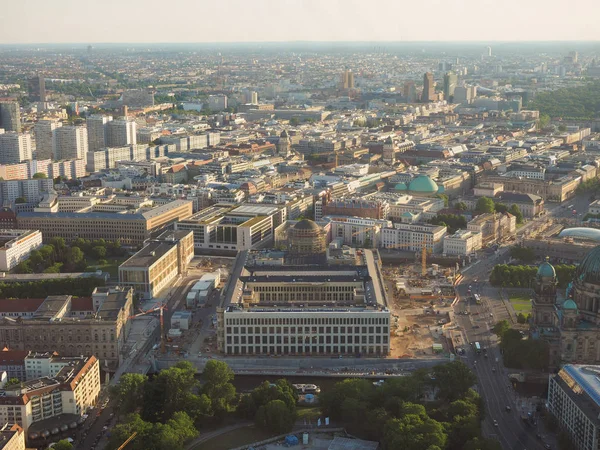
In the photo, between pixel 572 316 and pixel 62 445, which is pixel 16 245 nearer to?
pixel 62 445

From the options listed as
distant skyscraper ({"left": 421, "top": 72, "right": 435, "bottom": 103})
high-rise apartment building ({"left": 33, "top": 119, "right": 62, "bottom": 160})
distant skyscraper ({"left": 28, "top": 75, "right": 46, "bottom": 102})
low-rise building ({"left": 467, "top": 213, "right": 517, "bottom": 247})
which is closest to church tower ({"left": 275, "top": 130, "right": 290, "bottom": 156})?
high-rise apartment building ({"left": 33, "top": 119, "right": 62, "bottom": 160})

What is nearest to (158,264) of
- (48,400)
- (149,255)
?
(149,255)

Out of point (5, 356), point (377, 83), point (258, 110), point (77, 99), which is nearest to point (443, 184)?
A: point (5, 356)

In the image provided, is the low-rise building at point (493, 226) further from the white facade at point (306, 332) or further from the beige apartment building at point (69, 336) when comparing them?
the beige apartment building at point (69, 336)

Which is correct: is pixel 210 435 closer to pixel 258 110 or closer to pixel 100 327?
pixel 100 327

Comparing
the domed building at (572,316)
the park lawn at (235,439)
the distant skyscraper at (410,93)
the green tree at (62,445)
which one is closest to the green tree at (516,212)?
the domed building at (572,316)

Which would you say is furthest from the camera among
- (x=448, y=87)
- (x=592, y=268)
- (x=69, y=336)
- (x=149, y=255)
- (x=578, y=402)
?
(x=448, y=87)
